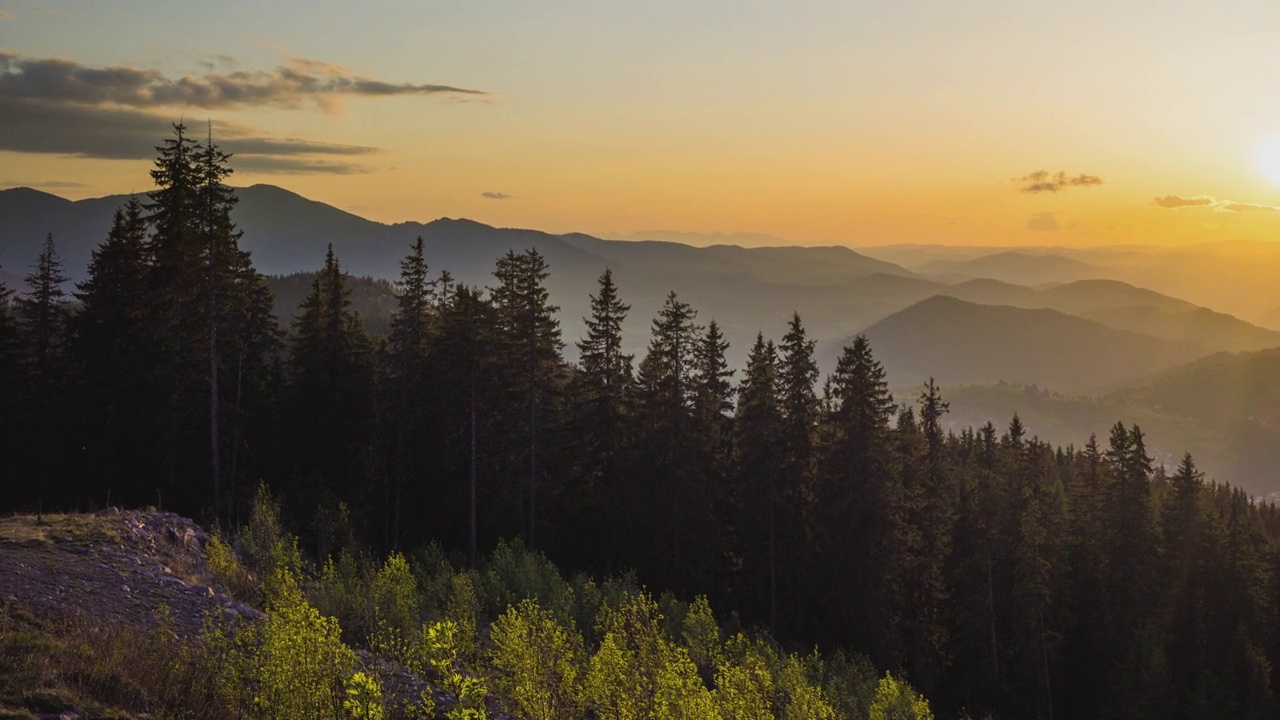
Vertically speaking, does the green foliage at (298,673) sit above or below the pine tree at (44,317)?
below

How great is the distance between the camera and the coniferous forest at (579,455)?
3600 centimetres

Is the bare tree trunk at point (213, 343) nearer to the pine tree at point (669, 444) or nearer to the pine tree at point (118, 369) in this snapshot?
the pine tree at point (118, 369)

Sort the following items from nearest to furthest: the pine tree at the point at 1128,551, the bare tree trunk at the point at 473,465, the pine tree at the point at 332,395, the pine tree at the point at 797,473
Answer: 1. the bare tree trunk at the point at 473,465
2. the pine tree at the point at 332,395
3. the pine tree at the point at 797,473
4. the pine tree at the point at 1128,551

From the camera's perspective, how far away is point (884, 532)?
4097cm

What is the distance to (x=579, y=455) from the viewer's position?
43938mm

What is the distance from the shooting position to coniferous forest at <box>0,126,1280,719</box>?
1417 inches

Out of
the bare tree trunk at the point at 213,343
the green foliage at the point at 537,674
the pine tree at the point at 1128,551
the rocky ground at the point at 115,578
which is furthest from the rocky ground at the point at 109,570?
the pine tree at the point at 1128,551

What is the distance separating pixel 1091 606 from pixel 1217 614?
7263mm

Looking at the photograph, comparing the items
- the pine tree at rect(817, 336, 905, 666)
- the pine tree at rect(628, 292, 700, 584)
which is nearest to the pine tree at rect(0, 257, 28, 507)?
the pine tree at rect(628, 292, 700, 584)

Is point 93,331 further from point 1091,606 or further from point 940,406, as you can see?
point 1091,606

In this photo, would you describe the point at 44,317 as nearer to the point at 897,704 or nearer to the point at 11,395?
the point at 11,395

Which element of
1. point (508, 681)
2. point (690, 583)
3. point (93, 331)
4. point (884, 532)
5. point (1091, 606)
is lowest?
point (1091, 606)

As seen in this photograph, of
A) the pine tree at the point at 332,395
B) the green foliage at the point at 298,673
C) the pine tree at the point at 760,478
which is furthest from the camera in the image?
the pine tree at the point at 760,478

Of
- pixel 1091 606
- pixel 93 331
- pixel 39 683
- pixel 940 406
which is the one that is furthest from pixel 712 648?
pixel 1091 606
